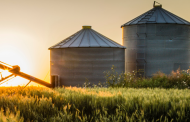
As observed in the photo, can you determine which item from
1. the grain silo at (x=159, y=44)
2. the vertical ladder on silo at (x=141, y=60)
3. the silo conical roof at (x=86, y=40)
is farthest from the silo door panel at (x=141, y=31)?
the silo conical roof at (x=86, y=40)

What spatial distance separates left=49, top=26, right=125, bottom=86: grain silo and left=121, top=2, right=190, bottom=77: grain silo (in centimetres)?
339

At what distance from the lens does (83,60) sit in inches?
739

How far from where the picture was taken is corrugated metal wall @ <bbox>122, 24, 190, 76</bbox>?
22.5 m

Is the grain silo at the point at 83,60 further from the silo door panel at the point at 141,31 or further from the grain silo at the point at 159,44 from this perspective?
the silo door panel at the point at 141,31

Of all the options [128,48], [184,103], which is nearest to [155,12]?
[128,48]

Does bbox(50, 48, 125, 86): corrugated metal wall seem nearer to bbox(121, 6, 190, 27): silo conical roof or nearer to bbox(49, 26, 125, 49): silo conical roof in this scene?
bbox(49, 26, 125, 49): silo conical roof

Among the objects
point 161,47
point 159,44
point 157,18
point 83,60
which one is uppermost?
point 157,18

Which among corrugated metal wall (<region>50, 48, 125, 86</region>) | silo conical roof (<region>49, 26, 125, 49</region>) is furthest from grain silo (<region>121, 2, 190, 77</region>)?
corrugated metal wall (<region>50, 48, 125, 86</region>)

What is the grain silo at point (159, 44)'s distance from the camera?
73.8ft

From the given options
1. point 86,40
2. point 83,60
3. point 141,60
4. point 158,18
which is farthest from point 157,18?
point 83,60

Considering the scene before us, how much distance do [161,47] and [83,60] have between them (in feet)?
27.5

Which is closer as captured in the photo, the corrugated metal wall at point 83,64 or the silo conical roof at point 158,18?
the corrugated metal wall at point 83,64

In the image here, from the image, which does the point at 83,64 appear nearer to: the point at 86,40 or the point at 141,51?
the point at 86,40

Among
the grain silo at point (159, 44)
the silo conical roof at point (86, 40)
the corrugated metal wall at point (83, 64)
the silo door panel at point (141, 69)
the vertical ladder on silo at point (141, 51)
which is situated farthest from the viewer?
the vertical ladder on silo at point (141, 51)
